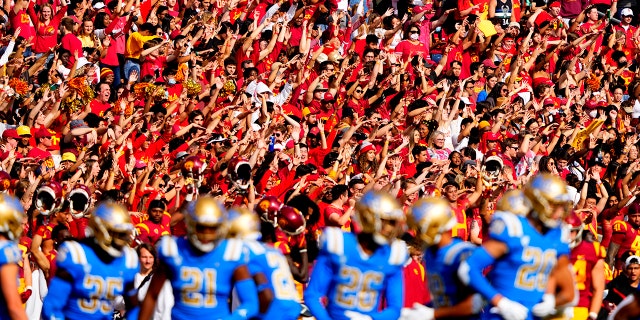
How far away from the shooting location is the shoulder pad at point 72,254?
34.2 ft

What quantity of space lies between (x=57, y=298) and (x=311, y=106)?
10.2 m

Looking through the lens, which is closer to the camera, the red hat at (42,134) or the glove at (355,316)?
the glove at (355,316)

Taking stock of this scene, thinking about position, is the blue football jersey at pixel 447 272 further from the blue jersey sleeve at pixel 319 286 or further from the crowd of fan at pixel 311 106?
the crowd of fan at pixel 311 106

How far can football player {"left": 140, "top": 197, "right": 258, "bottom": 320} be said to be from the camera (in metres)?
9.98

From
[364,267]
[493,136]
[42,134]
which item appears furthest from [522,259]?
[493,136]

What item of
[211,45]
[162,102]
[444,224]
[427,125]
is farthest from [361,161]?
[444,224]

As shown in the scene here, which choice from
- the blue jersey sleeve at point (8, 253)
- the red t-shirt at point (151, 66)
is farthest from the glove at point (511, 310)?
the red t-shirt at point (151, 66)

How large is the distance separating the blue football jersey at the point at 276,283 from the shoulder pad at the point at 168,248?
535 millimetres

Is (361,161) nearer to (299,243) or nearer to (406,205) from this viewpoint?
Answer: (406,205)

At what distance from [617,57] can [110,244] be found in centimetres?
1653

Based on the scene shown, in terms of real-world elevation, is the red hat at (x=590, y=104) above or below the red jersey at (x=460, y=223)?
below

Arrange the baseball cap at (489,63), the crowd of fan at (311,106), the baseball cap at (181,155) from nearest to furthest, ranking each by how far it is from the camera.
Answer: the crowd of fan at (311,106), the baseball cap at (181,155), the baseball cap at (489,63)

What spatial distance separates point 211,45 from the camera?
21.8 metres

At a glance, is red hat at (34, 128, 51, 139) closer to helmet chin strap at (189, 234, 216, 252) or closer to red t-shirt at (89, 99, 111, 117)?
red t-shirt at (89, 99, 111, 117)
